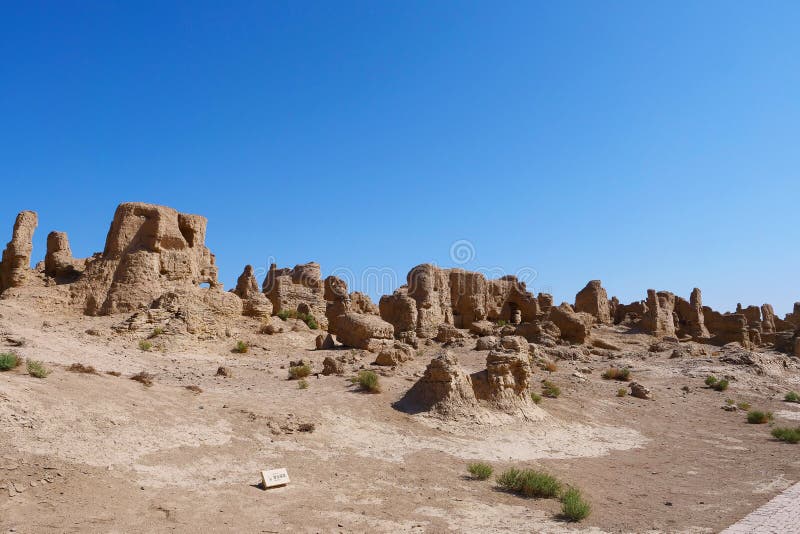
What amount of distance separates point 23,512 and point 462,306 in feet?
86.2

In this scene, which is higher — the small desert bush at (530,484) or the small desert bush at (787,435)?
the small desert bush at (530,484)

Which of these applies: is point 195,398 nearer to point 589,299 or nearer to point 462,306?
point 462,306

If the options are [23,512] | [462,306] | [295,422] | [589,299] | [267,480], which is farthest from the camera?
[589,299]

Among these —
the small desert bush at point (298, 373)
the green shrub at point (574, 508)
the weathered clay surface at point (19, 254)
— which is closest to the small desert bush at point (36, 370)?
the small desert bush at point (298, 373)

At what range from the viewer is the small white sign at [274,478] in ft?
24.5

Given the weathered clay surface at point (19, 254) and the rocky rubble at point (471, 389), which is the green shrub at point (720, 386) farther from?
the weathered clay surface at point (19, 254)

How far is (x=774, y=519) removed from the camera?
24.9 ft

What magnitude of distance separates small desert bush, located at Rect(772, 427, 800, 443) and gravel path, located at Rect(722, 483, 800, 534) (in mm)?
5679

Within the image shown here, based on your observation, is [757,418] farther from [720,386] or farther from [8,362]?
[8,362]

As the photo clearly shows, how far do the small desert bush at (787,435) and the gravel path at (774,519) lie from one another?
18.6ft

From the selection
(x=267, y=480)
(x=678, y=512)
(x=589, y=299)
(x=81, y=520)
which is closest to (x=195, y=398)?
(x=267, y=480)

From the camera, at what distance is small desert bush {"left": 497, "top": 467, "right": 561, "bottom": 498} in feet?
27.0

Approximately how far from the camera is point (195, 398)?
10414 mm

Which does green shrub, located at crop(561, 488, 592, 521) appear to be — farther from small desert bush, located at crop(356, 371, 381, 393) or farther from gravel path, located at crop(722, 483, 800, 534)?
small desert bush, located at crop(356, 371, 381, 393)
